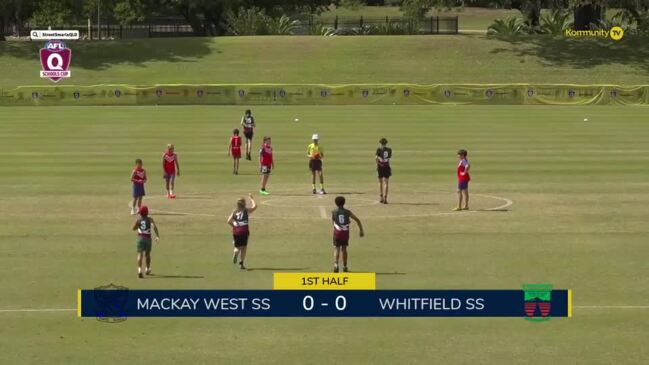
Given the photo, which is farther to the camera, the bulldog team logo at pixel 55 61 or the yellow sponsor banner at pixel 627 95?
the bulldog team logo at pixel 55 61

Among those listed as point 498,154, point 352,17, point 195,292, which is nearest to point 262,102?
point 498,154

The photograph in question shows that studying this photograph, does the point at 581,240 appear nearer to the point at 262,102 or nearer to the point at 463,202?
the point at 463,202

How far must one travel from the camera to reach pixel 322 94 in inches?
2763

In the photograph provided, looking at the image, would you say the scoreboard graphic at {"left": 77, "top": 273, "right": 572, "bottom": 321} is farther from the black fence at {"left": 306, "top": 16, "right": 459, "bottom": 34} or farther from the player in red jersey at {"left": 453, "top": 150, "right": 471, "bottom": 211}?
the black fence at {"left": 306, "top": 16, "right": 459, "bottom": 34}

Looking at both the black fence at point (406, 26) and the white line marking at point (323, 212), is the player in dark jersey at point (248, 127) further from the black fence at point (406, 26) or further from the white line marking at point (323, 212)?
the black fence at point (406, 26)

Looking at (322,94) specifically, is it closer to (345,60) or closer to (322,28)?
(345,60)

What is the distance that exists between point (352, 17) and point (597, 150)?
94.8 m

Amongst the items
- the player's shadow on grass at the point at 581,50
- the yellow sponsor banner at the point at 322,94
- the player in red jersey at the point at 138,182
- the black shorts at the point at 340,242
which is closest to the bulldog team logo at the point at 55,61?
the yellow sponsor banner at the point at 322,94

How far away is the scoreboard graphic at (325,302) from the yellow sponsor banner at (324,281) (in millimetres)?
24

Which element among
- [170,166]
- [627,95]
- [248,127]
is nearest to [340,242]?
[170,166]

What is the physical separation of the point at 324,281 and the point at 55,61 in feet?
234

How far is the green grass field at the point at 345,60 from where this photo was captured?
8081cm

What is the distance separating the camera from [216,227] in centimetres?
2827

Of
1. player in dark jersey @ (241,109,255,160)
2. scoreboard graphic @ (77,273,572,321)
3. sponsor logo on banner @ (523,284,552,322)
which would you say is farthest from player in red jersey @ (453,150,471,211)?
player in dark jersey @ (241,109,255,160)
